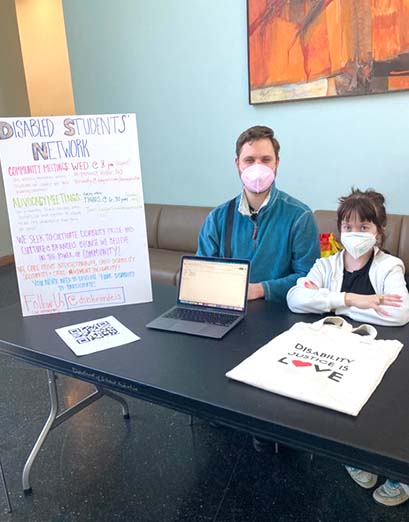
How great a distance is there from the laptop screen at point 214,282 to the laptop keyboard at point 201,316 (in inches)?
1.2

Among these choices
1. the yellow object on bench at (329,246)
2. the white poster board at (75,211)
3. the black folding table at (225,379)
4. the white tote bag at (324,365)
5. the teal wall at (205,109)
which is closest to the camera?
the black folding table at (225,379)

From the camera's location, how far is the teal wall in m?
2.75

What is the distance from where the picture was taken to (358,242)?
1365 mm

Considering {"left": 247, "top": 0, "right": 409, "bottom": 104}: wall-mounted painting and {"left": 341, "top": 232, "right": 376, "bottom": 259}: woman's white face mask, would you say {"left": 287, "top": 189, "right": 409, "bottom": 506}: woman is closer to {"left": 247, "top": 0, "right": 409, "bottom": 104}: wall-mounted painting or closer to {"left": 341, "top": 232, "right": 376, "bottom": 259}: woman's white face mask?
{"left": 341, "top": 232, "right": 376, "bottom": 259}: woman's white face mask

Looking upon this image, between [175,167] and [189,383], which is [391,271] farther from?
[175,167]

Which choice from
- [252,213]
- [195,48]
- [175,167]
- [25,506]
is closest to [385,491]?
[252,213]

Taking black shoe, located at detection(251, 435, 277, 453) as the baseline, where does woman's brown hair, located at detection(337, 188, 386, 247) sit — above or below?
above

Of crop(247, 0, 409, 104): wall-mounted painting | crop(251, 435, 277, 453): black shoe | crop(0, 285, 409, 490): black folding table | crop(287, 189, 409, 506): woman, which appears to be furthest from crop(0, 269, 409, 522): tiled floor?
crop(247, 0, 409, 104): wall-mounted painting

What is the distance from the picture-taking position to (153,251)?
3602 millimetres

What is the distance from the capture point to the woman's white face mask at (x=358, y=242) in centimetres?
136

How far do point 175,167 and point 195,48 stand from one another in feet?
2.93

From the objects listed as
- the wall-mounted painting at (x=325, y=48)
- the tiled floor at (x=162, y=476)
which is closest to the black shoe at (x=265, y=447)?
the tiled floor at (x=162, y=476)

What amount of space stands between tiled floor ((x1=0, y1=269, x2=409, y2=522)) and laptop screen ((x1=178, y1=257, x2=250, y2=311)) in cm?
72

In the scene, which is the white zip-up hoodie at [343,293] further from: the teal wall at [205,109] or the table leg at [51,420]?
the teal wall at [205,109]
